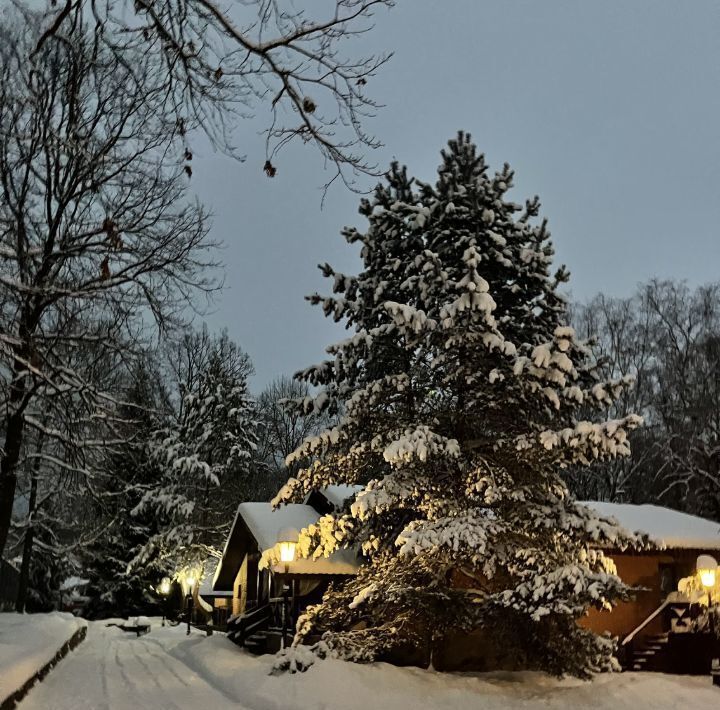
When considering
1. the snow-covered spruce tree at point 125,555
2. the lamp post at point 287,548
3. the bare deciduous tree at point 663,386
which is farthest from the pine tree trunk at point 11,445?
the bare deciduous tree at point 663,386

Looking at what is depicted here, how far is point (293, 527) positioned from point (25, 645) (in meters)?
5.60

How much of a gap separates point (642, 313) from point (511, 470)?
831 inches

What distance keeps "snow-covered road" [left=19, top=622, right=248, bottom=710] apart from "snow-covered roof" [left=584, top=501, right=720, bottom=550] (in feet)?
30.7

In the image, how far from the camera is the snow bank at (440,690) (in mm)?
10234

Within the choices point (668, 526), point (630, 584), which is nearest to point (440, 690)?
point (630, 584)

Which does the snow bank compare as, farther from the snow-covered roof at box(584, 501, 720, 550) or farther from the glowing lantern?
the snow-covered roof at box(584, 501, 720, 550)

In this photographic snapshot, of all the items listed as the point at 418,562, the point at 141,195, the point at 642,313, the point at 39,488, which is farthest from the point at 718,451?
the point at 39,488

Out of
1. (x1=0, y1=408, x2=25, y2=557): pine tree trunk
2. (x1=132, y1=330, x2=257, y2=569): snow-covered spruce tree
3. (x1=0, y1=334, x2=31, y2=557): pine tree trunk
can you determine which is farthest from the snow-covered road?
(x1=132, y1=330, x2=257, y2=569): snow-covered spruce tree

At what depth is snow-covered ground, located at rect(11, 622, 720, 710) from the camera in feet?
33.6

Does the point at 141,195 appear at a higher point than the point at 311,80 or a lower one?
higher

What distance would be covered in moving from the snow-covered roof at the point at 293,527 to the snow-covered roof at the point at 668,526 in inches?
231

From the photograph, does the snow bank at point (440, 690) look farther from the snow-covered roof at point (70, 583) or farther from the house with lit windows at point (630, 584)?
the snow-covered roof at point (70, 583)

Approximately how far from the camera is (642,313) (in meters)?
31.2

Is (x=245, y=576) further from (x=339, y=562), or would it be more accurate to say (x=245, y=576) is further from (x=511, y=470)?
(x=511, y=470)
